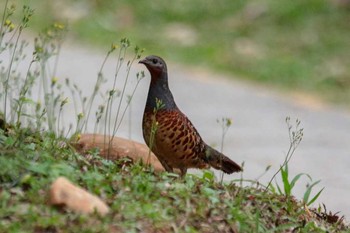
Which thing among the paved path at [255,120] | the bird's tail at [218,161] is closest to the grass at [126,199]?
the bird's tail at [218,161]

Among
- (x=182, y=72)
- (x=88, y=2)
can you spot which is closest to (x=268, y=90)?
(x=182, y=72)

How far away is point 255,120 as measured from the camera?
12.1 meters

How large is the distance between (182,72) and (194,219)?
8.78 metres

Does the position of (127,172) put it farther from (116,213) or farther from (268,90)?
(268,90)

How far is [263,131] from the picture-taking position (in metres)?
11.6

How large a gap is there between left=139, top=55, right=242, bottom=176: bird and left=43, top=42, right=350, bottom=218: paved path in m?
1.77

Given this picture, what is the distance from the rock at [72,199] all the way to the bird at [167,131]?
4.83 feet

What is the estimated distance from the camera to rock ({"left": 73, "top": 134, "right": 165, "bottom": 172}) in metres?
6.94

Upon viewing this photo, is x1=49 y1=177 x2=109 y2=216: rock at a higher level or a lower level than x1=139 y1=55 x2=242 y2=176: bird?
lower

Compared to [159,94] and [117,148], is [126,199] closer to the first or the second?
[159,94]

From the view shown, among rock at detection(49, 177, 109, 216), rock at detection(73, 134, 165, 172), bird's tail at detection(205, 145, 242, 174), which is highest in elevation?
bird's tail at detection(205, 145, 242, 174)

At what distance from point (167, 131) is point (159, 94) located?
280 mm

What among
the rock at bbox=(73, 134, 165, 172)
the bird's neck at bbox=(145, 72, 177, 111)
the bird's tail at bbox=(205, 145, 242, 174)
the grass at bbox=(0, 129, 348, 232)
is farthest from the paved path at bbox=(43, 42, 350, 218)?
the grass at bbox=(0, 129, 348, 232)

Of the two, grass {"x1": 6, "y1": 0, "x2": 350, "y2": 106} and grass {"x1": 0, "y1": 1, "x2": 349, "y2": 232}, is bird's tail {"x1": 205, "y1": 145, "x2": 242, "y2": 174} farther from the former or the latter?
grass {"x1": 6, "y1": 0, "x2": 350, "y2": 106}
